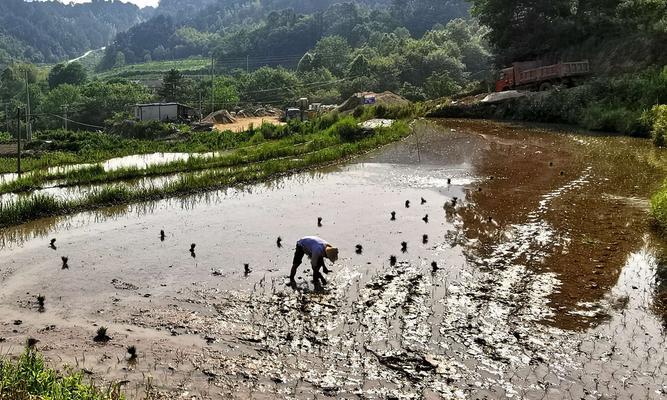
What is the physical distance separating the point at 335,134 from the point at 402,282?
24.3m

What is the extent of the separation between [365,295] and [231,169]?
1675 centimetres

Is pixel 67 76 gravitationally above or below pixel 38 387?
above

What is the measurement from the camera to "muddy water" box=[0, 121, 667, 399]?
8539 mm

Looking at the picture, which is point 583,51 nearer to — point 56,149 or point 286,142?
point 286,142

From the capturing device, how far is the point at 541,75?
41938 millimetres

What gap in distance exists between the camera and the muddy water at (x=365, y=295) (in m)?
8.54

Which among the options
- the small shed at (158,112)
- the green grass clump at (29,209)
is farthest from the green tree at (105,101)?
the green grass clump at (29,209)

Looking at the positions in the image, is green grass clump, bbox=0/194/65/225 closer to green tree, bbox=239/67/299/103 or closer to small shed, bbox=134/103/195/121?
small shed, bbox=134/103/195/121

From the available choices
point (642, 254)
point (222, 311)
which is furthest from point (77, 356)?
point (642, 254)

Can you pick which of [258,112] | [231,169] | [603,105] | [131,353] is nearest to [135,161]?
[231,169]

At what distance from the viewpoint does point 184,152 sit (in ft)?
115

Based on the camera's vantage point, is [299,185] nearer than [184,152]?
Yes

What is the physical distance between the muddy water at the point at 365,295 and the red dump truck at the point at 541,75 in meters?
21.8

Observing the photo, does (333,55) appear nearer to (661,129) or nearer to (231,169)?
(231,169)
